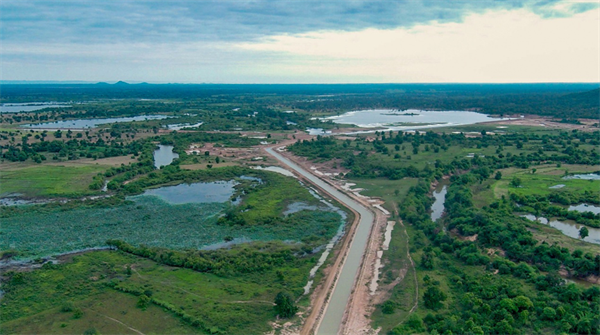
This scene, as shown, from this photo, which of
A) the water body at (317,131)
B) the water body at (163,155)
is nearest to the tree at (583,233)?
the water body at (163,155)

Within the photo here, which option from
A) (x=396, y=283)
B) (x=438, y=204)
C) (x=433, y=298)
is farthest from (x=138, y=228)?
(x=438, y=204)

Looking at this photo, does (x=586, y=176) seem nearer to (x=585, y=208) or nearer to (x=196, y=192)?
(x=585, y=208)

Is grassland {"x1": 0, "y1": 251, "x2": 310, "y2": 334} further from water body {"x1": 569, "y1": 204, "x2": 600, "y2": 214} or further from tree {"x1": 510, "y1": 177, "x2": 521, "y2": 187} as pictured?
tree {"x1": 510, "y1": 177, "x2": 521, "y2": 187}

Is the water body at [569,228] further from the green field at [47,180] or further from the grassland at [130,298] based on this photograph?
the green field at [47,180]

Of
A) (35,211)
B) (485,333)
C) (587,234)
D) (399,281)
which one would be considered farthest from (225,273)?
(587,234)

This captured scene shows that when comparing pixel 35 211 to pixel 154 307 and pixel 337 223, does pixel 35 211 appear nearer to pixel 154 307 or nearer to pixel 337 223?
pixel 154 307

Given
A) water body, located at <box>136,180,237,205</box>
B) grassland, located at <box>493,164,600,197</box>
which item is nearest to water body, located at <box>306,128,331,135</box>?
grassland, located at <box>493,164,600,197</box>
